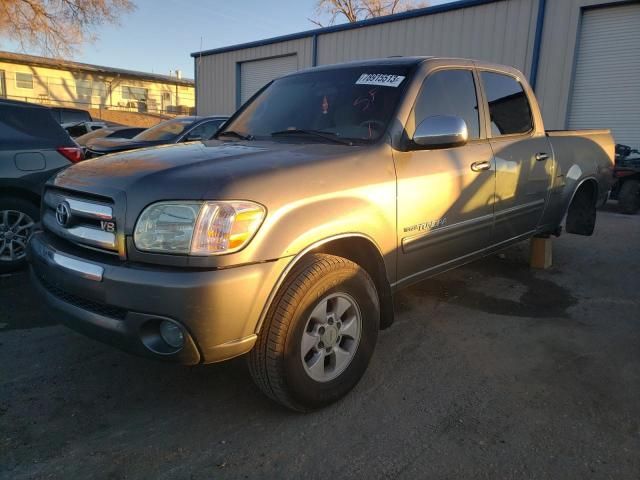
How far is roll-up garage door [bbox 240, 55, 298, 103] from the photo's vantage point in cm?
1831

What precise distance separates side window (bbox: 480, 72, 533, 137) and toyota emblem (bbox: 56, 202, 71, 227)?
2.97 meters

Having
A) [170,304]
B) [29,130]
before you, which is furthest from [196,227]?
[29,130]

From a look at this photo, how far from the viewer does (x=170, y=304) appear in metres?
2.07

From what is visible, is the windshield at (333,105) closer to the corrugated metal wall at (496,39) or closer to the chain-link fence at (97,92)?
the corrugated metal wall at (496,39)

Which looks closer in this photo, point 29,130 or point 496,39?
point 29,130

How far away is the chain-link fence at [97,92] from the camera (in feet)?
116

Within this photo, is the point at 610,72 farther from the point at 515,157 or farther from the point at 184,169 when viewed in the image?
the point at 184,169

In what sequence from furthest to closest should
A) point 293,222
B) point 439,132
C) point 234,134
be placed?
point 234,134
point 439,132
point 293,222

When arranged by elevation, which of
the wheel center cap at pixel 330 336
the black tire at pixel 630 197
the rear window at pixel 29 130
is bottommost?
the wheel center cap at pixel 330 336

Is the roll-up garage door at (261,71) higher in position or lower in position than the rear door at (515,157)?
higher

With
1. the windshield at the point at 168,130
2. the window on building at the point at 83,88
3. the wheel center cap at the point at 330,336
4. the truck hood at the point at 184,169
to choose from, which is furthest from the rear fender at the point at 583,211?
the window on building at the point at 83,88

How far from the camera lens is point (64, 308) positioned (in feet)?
8.04

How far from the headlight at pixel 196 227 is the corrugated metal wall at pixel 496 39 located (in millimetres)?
11685

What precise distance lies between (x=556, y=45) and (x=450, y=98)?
393 inches
